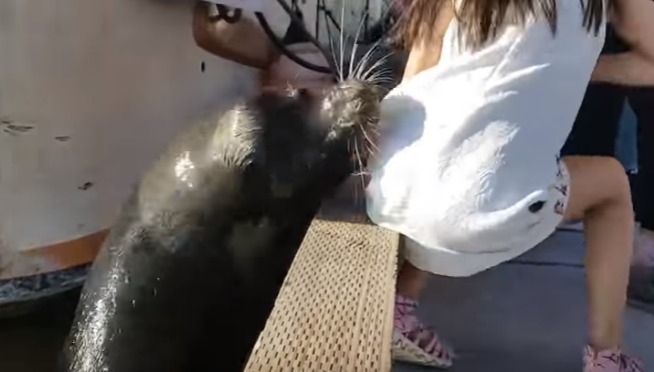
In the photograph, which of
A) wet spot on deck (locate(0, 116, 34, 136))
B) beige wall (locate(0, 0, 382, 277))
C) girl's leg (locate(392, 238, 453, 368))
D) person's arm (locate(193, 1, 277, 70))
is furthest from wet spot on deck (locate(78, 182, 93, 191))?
girl's leg (locate(392, 238, 453, 368))

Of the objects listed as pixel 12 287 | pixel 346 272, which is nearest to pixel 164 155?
pixel 12 287

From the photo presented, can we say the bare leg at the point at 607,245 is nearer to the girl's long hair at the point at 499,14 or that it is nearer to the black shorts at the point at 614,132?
the girl's long hair at the point at 499,14

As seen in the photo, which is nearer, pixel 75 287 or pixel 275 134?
pixel 275 134

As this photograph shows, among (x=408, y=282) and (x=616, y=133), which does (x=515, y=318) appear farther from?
(x=616, y=133)

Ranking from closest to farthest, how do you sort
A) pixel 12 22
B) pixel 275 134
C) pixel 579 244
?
pixel 275 134 → pixel 12 22 → pixel 579 244

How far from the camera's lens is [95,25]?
5.63 ft

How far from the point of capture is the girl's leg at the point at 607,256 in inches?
77.8

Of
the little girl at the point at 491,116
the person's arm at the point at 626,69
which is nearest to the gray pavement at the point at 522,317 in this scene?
the little girl at the point at 491,116

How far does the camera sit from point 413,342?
7.02 ft

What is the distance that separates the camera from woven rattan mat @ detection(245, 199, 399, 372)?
175cm

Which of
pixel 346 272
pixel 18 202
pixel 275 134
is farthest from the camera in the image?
pixel 346 272

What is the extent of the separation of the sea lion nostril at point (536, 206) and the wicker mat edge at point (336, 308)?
0.31 metres

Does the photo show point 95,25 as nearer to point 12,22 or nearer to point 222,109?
point 12,22

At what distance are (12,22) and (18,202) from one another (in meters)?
0.29
